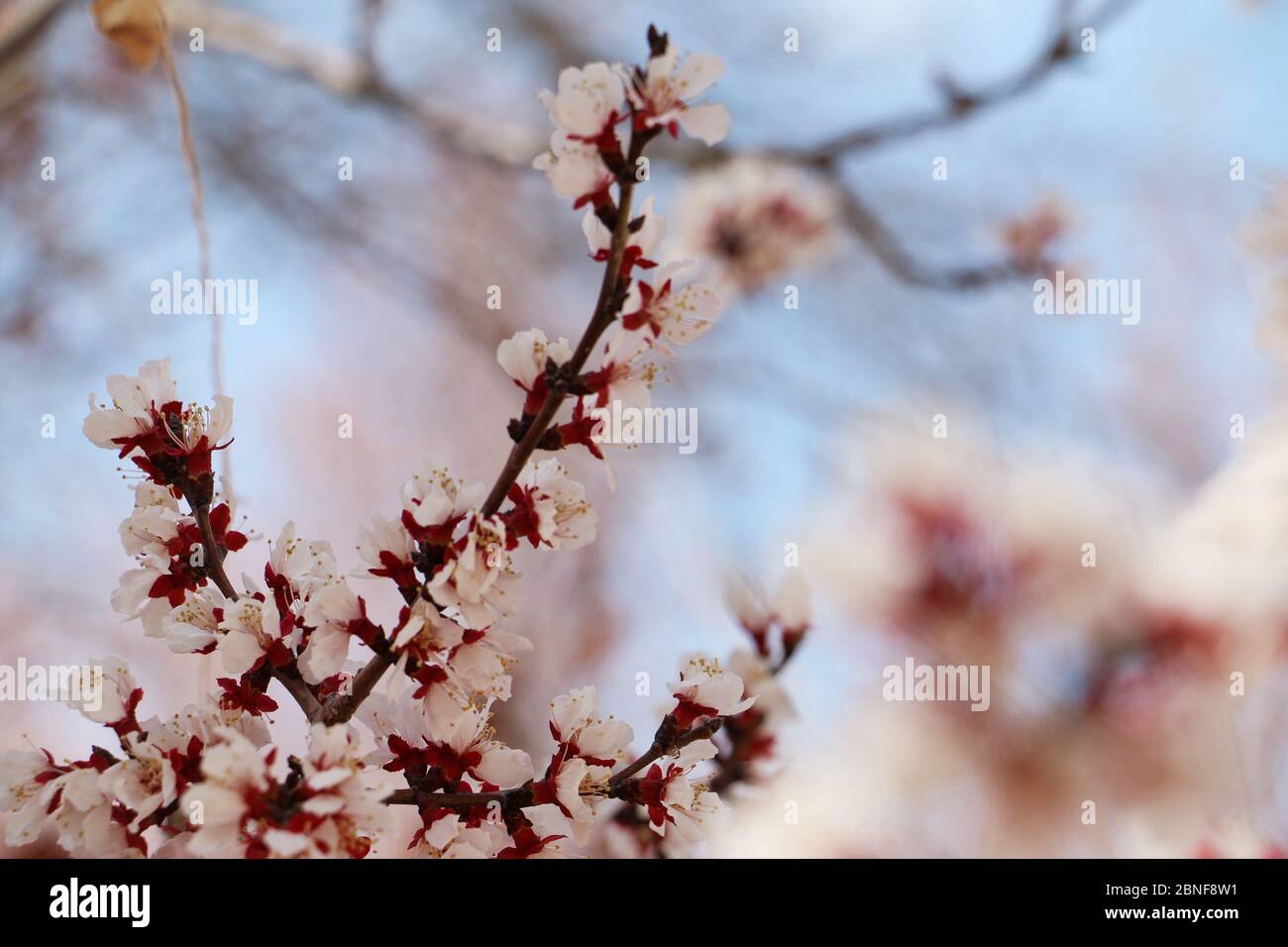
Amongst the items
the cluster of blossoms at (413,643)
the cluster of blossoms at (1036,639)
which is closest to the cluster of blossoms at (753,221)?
the cluster of blossoms at (1036,639)

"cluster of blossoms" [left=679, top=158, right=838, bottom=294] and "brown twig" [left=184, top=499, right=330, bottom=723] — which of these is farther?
"cluster of blossoms" [left=679, top=158, right=838, bottom=294]

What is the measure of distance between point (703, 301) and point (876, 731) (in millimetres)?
1252

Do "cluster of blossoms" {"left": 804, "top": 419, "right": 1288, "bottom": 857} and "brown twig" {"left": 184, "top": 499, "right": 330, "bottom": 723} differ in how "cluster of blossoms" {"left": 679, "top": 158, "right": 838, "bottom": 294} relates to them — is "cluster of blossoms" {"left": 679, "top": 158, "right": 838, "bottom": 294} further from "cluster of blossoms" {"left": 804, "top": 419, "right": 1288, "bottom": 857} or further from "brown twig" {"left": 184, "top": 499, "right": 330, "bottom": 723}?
"brown twig" {"left": 184, "top": 499, "right": 330, "bottom": 723}

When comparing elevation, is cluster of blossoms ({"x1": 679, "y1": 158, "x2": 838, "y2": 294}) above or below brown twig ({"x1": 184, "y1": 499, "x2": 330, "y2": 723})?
above

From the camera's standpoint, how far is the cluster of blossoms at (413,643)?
11.8 inches

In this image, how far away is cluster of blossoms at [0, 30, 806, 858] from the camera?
0.30 m

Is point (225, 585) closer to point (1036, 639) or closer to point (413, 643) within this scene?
point (413, 643)

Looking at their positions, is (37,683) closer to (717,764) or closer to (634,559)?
(717,764)

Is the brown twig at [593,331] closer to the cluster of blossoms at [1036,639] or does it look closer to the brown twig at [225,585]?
the brown twig at [225,585]

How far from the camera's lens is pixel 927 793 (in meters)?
1.30

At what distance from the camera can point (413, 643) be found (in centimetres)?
32

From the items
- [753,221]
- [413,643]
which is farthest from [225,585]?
[753,221]

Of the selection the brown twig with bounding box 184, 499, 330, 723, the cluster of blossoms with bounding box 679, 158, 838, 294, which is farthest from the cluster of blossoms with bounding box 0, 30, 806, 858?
the cluster of blossoms with bounding box 679, 158, 838, 294
